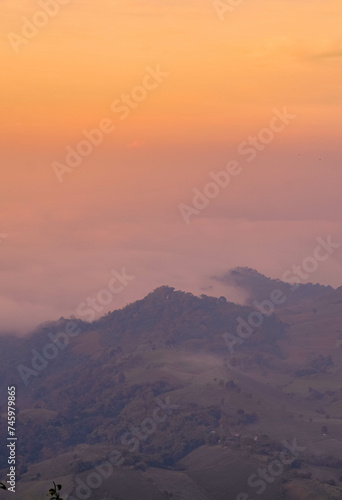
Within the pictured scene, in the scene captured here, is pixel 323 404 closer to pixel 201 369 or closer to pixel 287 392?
pixel 287 392

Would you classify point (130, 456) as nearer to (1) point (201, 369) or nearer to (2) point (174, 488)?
(2) point (174, 488)

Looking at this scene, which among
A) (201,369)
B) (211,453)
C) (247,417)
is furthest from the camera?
(201,369)

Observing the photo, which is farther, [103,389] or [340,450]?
[103,389]

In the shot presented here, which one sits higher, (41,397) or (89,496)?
(41,397)

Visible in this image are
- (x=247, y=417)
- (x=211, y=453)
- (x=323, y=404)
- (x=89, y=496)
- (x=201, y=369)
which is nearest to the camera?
(x=89, y=496)

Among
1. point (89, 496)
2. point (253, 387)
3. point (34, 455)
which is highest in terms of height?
point (253, 387)

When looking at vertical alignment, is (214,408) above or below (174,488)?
above

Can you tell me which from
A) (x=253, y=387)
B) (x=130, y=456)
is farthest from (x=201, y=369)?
(x=130, y=456)

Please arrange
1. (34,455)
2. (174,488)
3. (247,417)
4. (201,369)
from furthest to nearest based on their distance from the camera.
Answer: (201,369), (247,417), (34,455), (174,488)

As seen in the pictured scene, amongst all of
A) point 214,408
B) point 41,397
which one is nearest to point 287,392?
point 214,408
